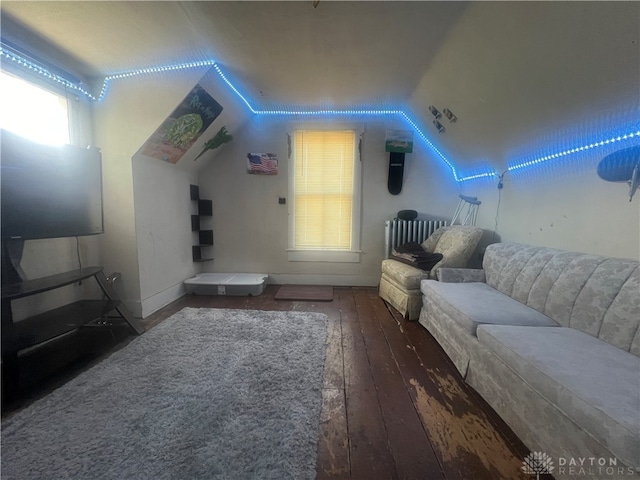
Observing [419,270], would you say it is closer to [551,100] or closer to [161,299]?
[551,100]

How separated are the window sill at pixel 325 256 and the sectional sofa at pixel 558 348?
1.61m

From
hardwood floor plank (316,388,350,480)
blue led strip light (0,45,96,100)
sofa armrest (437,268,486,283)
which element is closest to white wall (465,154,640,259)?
sofa armrest (437,268,486,283)

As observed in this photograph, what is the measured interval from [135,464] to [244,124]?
→ 361 cm

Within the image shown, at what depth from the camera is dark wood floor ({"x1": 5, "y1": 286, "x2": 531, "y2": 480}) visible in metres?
1.06

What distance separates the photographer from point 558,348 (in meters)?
1.20

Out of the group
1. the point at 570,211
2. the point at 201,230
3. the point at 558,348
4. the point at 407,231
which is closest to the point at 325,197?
the point at 407,231

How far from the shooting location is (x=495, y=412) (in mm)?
1355

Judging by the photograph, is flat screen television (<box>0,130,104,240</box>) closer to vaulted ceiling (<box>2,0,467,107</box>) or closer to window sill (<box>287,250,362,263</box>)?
vaulted ceiling (<box>2,0,467,107</box>)

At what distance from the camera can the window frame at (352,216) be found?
3510 millimetres

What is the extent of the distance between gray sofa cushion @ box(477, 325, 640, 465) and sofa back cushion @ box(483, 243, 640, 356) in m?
0.09

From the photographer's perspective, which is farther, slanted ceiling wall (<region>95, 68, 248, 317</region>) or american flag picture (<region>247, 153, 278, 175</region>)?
american flag picture (<region>247, 153, 278, 175</region>)

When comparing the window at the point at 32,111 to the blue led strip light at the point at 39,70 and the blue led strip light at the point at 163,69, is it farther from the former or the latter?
the blue led strip light at the point at 163,69

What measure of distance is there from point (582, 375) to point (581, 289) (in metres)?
0.77

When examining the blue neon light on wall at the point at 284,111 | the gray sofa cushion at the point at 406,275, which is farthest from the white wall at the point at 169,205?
the gray sofa cushion at the point at 406,275
